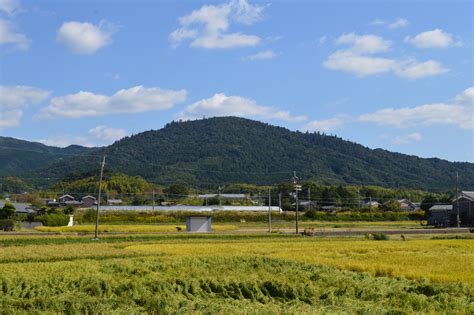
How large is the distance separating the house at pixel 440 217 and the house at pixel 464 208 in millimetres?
1236

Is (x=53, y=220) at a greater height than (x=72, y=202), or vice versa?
(x=72, y=202)

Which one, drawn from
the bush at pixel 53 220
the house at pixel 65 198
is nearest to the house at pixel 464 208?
the bush at pixel 53 220

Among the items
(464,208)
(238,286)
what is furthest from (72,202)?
(238,286)

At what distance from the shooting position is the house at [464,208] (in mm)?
87938

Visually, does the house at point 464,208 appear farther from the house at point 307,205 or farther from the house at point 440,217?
the house at point 307,205

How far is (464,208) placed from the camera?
8938 cm

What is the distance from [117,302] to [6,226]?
5295 cm

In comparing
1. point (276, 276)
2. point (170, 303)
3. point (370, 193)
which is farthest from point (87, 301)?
point (370, 193)

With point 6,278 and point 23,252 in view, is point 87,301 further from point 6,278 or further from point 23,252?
point 23,252

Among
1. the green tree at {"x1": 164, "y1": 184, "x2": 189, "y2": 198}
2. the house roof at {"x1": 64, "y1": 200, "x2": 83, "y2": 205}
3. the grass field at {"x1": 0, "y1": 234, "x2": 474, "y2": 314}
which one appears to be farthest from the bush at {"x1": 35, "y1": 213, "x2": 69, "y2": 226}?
the green tree at {"x1": 164, "y1": 184, "x2": 189, "y2": 198}

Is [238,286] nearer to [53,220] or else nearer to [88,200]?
[53,220]

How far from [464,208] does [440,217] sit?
4185 mm

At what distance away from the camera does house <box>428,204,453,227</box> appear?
86.9m

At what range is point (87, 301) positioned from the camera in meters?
15.8
